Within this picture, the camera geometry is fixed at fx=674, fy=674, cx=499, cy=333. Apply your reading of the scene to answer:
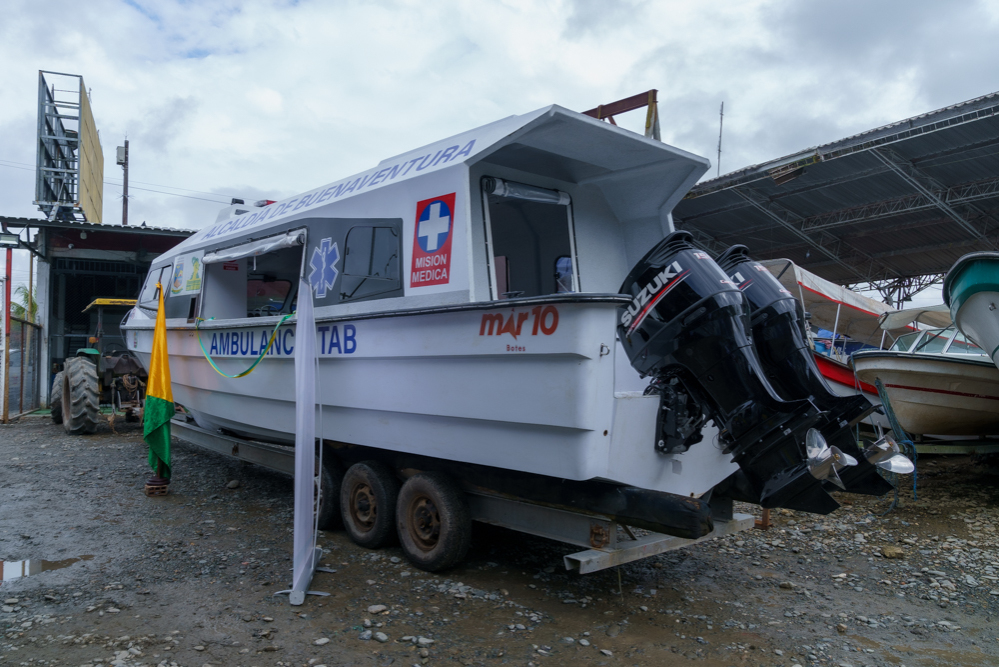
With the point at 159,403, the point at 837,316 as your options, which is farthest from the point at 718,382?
the point at 837,316

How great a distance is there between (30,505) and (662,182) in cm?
592

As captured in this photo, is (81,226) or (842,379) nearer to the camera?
(842,379)

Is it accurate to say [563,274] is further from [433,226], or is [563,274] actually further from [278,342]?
[278,342]

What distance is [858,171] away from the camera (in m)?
14.5

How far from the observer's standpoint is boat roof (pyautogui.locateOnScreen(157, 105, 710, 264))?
4.02 meters

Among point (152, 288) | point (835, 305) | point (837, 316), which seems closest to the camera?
point (152, 288)

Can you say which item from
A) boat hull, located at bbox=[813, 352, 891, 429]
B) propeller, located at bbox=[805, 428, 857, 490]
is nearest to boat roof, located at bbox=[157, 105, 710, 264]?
propeller, located at bbox=[805, 428, 857, 490]

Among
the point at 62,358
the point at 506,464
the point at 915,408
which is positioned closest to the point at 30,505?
the point at 506,464

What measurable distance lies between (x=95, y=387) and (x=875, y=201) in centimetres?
1650

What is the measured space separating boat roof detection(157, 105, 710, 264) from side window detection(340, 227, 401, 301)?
35 centimetres

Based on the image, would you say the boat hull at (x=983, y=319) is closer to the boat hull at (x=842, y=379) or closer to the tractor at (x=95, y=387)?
the boat hull at (x=842, y=379)

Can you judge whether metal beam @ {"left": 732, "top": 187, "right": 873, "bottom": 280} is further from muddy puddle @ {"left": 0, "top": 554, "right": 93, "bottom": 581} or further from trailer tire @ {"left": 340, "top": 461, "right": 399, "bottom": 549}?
muddy puddle @ {"left": 0, "top": 554, "right": 93, "bottom": 581}

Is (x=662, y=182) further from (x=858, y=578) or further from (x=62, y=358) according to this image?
(x=62, y=358)

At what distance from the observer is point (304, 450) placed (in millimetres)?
3973
